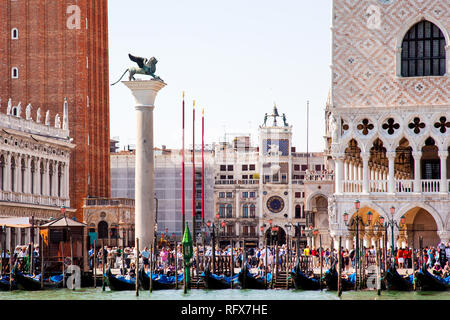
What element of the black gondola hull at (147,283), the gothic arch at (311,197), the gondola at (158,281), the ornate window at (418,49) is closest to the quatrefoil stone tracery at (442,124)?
the ornate window at (418,49)

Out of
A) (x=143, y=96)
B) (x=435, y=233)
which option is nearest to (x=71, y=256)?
(x=143, y=96)

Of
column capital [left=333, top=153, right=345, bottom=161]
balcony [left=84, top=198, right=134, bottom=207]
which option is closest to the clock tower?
balcony [left=84, top=198, right=134, bottom=207]

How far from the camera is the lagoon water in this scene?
2898cm

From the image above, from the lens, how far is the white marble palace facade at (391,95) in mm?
36312

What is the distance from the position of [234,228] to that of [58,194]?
30720 millimetres

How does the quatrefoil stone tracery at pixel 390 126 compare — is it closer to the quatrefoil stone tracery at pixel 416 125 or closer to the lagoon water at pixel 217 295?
the quatrefoil stone tracery at pixel 416 125

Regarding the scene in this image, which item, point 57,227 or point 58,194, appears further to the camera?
point 58,194

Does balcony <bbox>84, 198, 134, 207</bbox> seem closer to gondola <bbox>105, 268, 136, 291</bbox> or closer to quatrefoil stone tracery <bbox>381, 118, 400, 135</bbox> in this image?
quatrefoil stone tracery <bbox>381, 118, 400, 135</bbox>

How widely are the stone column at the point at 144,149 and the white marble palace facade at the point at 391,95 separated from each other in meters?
5.65

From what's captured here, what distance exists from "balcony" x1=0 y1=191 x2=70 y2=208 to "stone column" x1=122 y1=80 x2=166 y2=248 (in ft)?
37.2

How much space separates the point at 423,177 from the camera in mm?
38781

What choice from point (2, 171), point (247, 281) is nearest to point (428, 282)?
point (247, 281)

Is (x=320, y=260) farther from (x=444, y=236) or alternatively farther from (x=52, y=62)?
(x=52, y=62)
